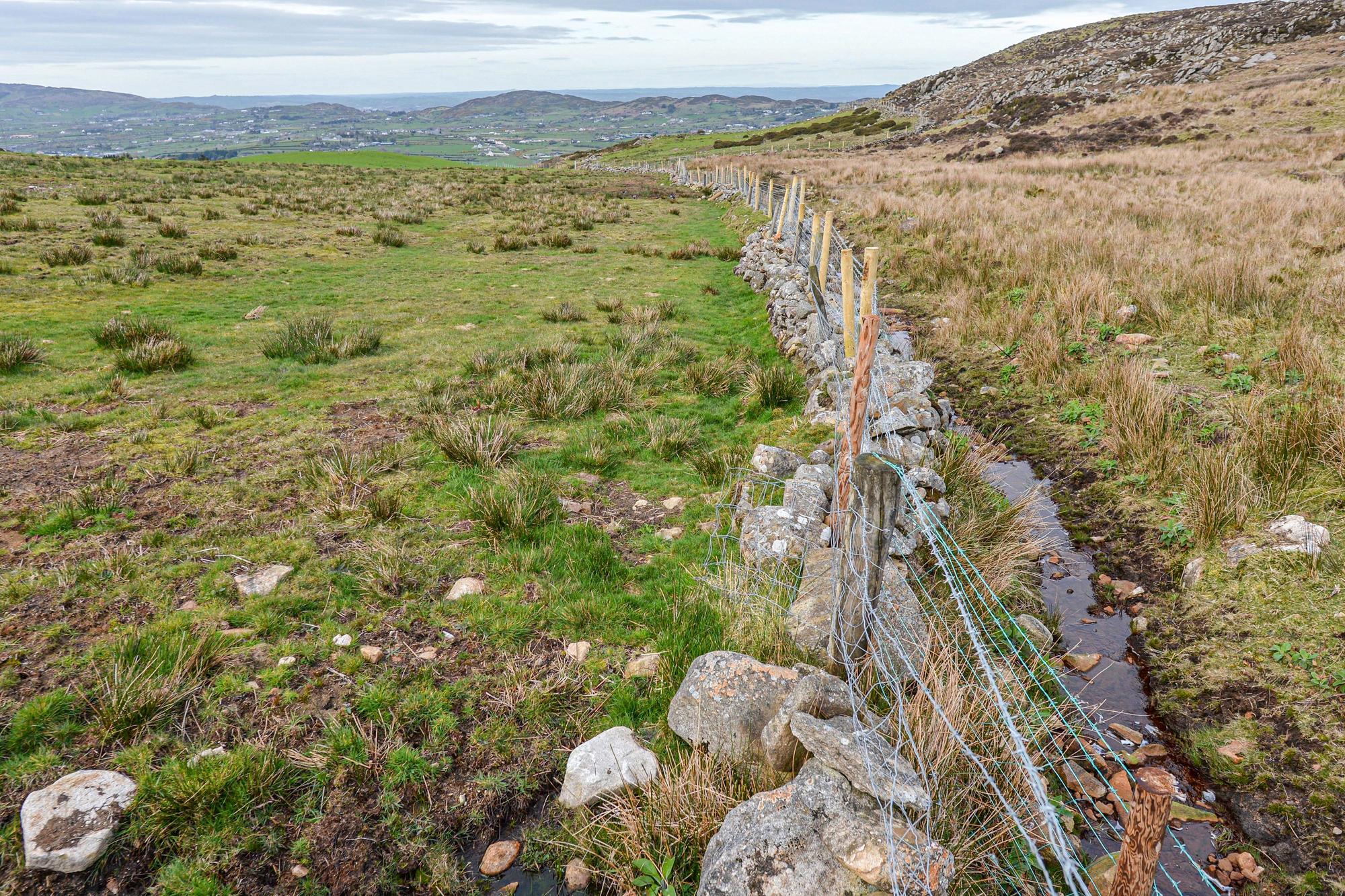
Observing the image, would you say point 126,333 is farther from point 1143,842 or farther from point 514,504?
point 1143,842

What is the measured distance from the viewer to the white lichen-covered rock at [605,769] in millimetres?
3289

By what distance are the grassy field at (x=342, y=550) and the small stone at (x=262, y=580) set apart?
0.09 meters

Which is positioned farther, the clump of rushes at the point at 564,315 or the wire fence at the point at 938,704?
the clump of rushes at the point at 564,315

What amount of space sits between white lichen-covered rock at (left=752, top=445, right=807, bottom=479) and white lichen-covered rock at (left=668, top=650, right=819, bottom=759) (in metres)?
2.73

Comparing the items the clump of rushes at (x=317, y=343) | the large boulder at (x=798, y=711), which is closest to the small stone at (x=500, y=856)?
the large boulder at (x=798, y=711)

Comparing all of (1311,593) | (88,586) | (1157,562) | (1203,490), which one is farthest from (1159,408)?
(88,586)

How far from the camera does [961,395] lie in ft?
28.9

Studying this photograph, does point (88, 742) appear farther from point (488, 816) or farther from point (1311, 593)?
point (1311, 593)

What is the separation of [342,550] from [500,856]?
2943 mm

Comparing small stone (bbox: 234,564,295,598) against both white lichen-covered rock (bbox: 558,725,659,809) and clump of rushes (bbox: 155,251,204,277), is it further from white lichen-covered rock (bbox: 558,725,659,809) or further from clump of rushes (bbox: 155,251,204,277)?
clump of rushes (bbox: 155,251,204,277)

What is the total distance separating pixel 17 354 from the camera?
27.0 ft

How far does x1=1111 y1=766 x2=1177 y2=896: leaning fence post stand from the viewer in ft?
5.57

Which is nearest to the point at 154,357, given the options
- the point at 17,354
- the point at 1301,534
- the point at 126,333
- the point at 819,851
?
the point at 126,333

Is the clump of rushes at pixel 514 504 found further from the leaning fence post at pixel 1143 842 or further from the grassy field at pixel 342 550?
the leaning fence post at pixel 1143 842
